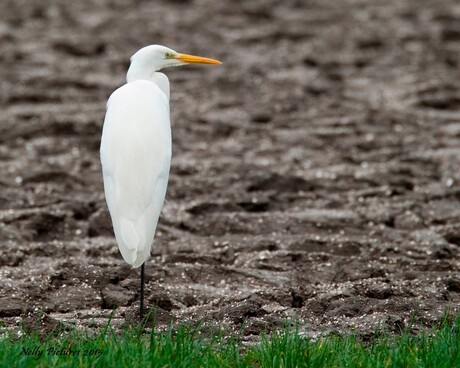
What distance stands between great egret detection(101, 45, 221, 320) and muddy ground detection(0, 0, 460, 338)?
0.44 meters

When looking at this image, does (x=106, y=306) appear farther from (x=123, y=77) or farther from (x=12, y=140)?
(x=123, y=77)

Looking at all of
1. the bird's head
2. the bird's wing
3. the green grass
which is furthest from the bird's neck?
the green grass

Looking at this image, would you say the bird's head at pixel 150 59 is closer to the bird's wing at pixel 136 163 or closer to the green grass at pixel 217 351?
the bird's wing at pixel 136 163

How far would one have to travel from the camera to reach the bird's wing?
4301mm

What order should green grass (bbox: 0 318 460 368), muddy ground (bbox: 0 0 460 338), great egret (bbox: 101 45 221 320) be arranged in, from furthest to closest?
muddy ground (bbox: 0 0 460 338)
great egret (bbox: 101 45 221 320)
green grass (bbox: 0 318 460 368)

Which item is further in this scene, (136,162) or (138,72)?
(138,72)

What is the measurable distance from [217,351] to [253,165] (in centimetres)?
354

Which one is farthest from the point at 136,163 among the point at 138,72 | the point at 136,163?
the point at 138,72

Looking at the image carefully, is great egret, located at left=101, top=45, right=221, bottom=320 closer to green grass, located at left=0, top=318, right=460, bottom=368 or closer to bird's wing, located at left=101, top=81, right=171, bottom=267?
bird's wing, located at left=101, top=81, right=171, bottom=267

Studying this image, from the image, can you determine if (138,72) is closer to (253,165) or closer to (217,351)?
(217,351)

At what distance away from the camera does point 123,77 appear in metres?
9.75

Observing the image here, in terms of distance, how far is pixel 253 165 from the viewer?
295 inches

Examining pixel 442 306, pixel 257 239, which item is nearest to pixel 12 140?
pixel 257 239

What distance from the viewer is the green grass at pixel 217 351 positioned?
3723 millimetres
